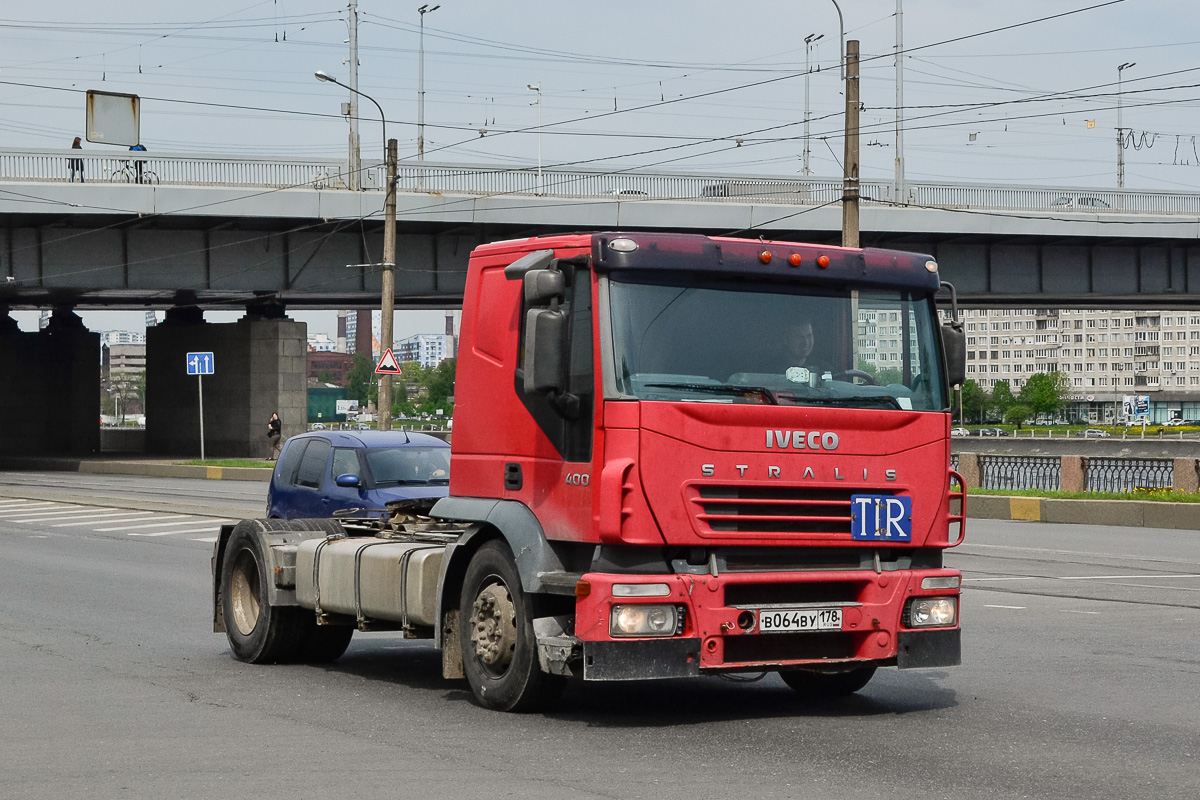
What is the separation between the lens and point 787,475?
24.1 ft

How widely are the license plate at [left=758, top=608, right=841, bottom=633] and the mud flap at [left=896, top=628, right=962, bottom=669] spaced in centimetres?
42

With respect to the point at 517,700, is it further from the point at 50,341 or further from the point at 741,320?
the point at 50,341

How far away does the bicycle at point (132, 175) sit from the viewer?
134 feet

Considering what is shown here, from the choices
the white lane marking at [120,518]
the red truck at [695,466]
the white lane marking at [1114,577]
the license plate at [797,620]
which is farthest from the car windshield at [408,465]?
the white lane marking at [120,518]

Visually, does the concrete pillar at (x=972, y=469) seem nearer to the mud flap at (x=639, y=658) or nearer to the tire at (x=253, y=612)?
the tire at (x=253, y=612)

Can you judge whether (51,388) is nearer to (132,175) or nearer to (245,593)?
(132,175)

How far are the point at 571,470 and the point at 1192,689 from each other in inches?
147

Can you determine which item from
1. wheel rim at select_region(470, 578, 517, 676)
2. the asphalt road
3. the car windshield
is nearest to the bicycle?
the car windshield

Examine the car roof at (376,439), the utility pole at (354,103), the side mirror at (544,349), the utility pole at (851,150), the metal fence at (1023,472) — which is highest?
the utility pole at (354,103)

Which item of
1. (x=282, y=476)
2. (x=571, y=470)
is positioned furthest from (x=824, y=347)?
(x=282, y=476)

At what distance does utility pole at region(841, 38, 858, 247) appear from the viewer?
24.0m

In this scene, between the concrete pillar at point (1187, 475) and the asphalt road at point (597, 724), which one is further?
the concrete pillar at point (1187, 475)

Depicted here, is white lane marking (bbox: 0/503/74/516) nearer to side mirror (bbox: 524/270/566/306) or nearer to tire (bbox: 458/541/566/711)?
tire (bbox: 458/541/566/711)

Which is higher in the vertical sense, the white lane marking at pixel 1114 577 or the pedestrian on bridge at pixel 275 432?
the pedestrian on bridge at pixel 275 432
